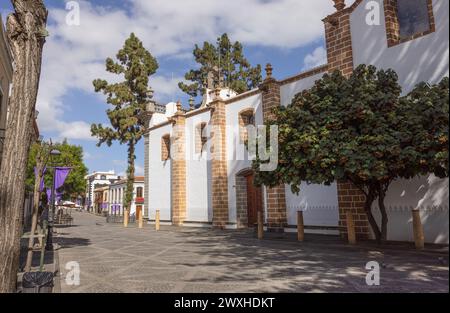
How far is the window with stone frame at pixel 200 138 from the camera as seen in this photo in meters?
20.4

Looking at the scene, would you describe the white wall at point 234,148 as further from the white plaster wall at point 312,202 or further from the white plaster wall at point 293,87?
Result: the white plaster wall at point 312,202

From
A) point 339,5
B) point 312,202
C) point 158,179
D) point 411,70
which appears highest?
point 339,5

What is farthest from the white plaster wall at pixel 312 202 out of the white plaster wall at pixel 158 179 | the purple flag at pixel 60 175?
the white plaster wall at pixel 158 179

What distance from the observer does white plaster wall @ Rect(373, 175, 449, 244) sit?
9.62 m

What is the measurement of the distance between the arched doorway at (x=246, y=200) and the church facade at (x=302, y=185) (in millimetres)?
49

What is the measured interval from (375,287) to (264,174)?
5.13 m

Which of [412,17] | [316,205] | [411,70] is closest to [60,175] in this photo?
[316,205]

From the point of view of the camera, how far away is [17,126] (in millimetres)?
5406

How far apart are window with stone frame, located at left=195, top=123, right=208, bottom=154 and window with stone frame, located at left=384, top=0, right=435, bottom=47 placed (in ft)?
37.5

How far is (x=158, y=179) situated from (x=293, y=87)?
12379 millimetres

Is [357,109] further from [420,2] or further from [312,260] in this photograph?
[420,2]

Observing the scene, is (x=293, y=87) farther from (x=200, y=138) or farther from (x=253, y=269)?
(x=253, y=269)
